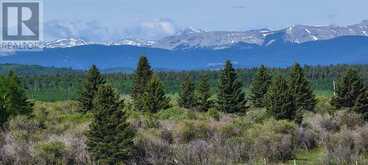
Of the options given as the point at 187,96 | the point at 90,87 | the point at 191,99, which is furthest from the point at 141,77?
the point at 90,87

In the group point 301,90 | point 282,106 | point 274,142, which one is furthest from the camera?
point 301,90

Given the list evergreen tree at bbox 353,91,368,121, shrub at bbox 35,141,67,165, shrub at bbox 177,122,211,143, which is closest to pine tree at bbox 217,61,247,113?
evergreen tree at bbox 353,91,368,121

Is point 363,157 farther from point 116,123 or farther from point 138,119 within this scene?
point 138,119

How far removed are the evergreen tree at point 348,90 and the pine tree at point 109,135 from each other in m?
23.6

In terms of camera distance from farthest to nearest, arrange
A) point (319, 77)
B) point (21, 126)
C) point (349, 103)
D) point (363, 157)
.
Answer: point (319, 77) → point (349, 103) → point (21, 126) → point (363, 157)

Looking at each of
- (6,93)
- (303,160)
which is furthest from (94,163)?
(6,93)

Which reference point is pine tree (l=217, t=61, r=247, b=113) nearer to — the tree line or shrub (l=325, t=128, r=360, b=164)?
the tree line

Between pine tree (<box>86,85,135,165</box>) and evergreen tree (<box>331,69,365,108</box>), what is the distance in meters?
23.6

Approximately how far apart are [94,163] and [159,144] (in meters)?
3.46

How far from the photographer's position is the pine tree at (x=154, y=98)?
54.0 metres

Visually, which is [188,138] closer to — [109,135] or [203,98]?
[109,135]

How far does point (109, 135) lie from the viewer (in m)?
26.3

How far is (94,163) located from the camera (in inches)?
1030

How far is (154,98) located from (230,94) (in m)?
6.57
